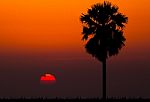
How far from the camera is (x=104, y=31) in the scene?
4634cm

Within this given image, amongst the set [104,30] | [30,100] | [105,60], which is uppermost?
[104,30]

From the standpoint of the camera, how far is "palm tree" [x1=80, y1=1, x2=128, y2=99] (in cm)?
4575

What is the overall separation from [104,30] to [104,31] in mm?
122

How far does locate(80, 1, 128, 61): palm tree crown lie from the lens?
150 ft

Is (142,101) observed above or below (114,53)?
below

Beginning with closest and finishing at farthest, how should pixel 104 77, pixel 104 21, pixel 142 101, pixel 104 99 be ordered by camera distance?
pixel 142 101 < pixel 104 99 < pixel 104 77 < pixel 104 21

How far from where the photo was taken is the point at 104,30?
4641 centimetres

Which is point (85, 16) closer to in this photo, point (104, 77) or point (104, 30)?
point (104, 30)

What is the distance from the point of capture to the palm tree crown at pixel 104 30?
150 feet

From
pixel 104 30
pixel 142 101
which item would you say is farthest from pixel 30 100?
pixel 104 30

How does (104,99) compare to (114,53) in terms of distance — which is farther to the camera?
(114,53)

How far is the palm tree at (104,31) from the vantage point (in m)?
45.8

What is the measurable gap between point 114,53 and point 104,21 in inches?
137

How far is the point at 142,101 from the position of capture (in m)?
36.5
